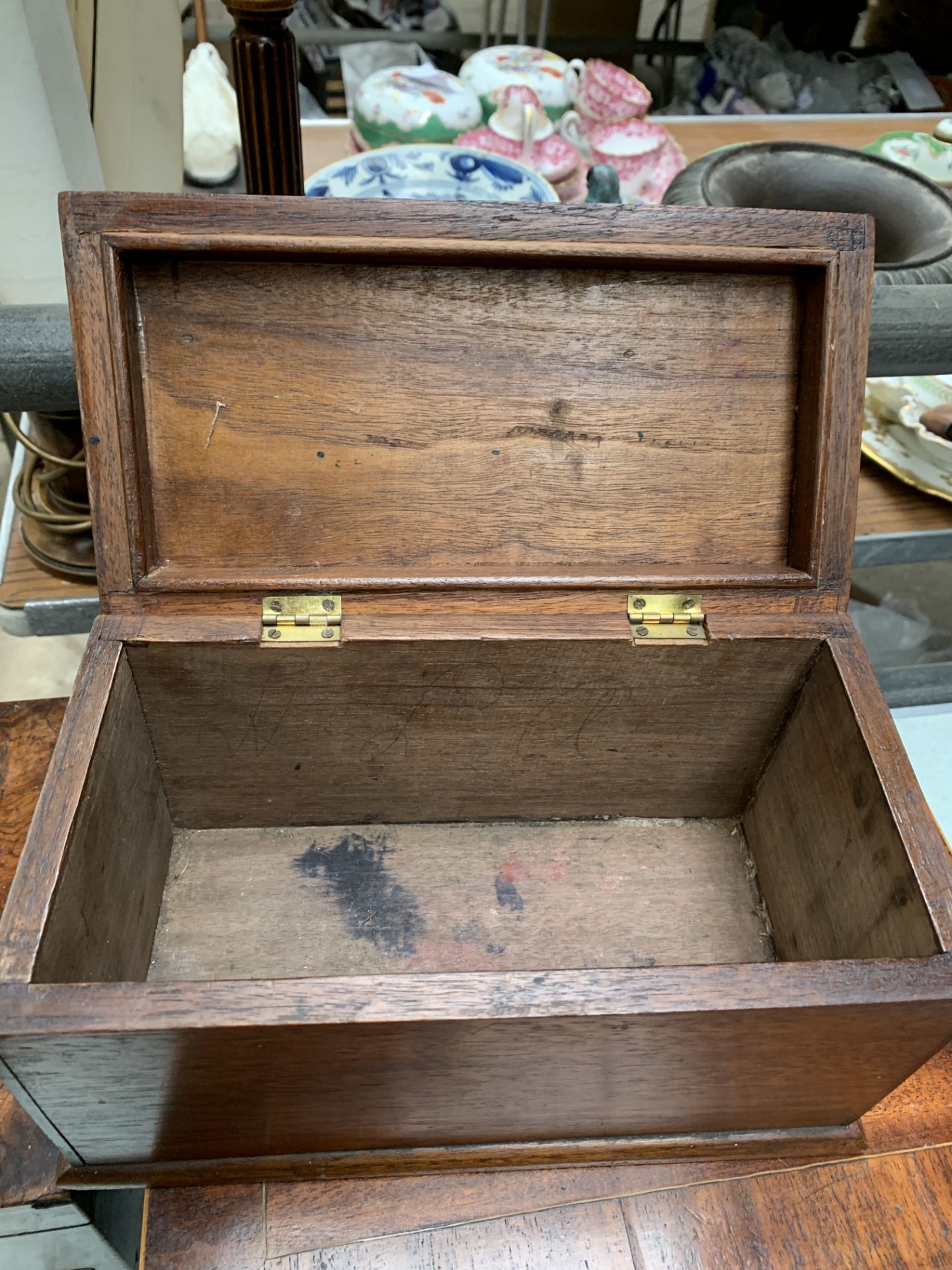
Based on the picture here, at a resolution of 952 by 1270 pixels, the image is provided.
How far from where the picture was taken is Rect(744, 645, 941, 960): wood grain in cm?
85

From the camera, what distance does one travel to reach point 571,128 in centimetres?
207

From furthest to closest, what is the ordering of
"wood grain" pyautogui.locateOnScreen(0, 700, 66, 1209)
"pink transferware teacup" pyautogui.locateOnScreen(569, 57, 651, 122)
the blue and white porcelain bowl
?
"pink transferware teacup" pyautogui.locateOnScreen(569, 57, 651, 122)
the blue and white porcelain bowl
"wood grain" pyautogui.locateOnScreen(0, 700, 66, 1209)

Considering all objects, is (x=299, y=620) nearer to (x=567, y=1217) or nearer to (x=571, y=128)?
(x=567, y=1217)

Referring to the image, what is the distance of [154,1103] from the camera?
Answer: 0.75 meters

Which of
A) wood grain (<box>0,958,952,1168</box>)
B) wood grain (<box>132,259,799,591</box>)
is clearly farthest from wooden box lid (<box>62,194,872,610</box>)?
wood grain (<box>0,958,952,1168</box>)

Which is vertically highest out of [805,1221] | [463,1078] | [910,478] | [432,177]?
[432,177]

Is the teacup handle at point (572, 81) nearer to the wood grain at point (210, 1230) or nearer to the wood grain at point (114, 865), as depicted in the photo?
the wood grain at point (114, 865)

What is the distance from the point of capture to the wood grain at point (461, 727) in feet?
A: 3.35

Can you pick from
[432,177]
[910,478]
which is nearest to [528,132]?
[432,177]

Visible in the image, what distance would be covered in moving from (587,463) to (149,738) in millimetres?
594

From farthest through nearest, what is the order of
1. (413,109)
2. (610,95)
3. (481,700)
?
(610,95), (413,109), (481,700)

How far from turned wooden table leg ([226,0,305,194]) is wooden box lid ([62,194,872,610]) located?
309mm

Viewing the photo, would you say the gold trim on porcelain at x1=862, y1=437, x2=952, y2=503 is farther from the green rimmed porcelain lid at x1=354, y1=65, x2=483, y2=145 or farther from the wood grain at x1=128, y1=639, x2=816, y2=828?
the green rimmed porcelain lid at x1=354, y1=65, x2=483, y2=145

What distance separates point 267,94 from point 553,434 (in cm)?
56
